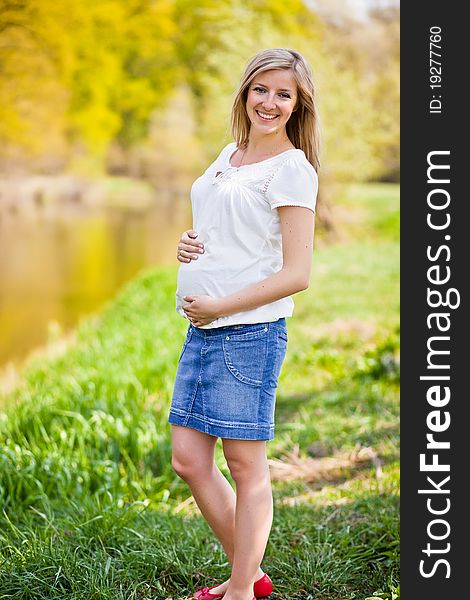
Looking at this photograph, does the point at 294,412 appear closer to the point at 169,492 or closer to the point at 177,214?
the point at 169,492

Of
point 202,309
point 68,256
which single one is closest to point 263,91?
point 202,309

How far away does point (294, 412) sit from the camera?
4035 mm

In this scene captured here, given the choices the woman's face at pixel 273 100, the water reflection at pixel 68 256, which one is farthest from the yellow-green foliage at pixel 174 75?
the woman's face at pixel 273 100

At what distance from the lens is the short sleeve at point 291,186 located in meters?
1.84

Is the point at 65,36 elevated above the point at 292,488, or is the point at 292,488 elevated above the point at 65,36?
the point at 65,36

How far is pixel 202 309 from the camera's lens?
186cm

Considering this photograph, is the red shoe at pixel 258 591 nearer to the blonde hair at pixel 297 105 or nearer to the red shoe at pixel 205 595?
the red shoe at pixel 205 595

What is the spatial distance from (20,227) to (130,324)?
609cm

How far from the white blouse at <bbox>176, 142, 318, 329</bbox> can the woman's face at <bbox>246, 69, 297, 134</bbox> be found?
0.25 ft

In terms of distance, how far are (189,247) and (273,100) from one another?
37cm

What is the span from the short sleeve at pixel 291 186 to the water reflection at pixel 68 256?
200 inches

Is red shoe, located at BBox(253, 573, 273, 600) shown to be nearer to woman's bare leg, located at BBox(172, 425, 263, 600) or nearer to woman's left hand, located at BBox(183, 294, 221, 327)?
woman's bare leg, located at BBox(172, 425, 263, 600)

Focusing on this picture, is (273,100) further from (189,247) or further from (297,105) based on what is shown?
(189,247)

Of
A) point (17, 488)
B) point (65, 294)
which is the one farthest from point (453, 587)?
point (65, 294)
